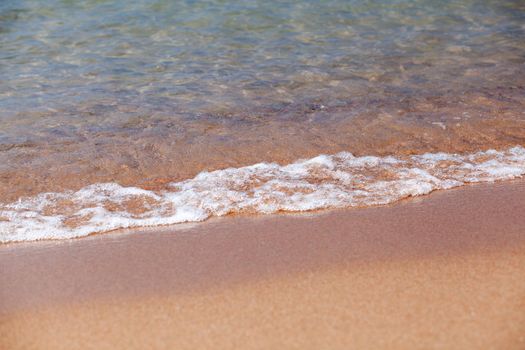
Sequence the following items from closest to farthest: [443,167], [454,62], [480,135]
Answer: [443,167], [480,135], [454,62]

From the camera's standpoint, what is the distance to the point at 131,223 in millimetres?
3377

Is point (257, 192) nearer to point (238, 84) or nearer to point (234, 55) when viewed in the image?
point (238, 84)

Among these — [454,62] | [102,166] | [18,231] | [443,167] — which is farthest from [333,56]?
[18,231]

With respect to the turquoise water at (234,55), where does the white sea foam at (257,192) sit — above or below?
above

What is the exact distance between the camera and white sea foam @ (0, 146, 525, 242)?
11.2 ft

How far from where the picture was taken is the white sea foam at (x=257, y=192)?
3416 mm

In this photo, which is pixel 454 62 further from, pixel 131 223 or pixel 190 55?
pixel 131 223

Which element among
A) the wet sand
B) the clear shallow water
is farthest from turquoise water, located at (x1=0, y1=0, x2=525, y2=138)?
the wet sand

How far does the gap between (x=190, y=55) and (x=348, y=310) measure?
173 inches

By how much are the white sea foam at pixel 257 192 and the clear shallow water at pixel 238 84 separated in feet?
0.53

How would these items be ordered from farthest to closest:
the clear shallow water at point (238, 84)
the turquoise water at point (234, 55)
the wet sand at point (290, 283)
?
the turquoise water at point (234, 55) → the clear shallow water at point (238, 84) → the wet sand at point (290, 283)

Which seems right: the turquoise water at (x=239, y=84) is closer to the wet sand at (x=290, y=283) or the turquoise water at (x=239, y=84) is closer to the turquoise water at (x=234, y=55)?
the turquoise water at (x=234, y=55)

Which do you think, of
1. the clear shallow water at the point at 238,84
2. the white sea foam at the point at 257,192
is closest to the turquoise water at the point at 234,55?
the clear shallow water at the point at 238,84

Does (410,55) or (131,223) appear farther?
(410,55)
